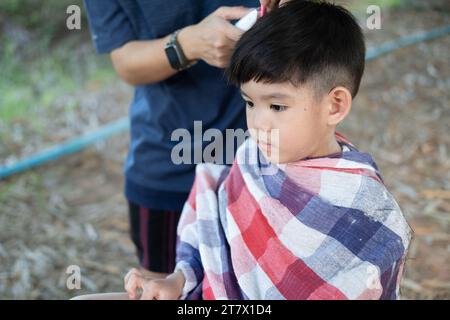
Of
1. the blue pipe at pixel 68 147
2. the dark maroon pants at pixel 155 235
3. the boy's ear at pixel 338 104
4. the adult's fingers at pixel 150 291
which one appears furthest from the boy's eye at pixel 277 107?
the blue pipe at pixel 68 147

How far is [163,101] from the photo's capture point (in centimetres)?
166

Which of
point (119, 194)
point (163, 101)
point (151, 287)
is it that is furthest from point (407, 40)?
point (151, 287)

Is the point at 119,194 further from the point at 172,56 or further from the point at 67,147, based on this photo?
the point at 172,56

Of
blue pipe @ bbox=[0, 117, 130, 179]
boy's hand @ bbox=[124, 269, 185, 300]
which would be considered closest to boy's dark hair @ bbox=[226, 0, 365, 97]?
boy's hand @ bbox=[124, 269, 185, 300]

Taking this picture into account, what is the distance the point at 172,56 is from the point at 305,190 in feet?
1.56

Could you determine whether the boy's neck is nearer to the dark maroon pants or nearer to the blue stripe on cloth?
the blue stripe on cloth

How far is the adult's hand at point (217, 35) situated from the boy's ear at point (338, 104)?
0.24 metres

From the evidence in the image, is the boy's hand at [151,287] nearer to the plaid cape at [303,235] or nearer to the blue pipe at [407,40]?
the plaid cape at [303,235]

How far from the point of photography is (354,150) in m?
1.32

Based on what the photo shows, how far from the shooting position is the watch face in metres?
1.47

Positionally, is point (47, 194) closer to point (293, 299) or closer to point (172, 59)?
point (172, 59)

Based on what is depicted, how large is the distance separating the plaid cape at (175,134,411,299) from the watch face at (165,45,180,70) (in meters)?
0.29
